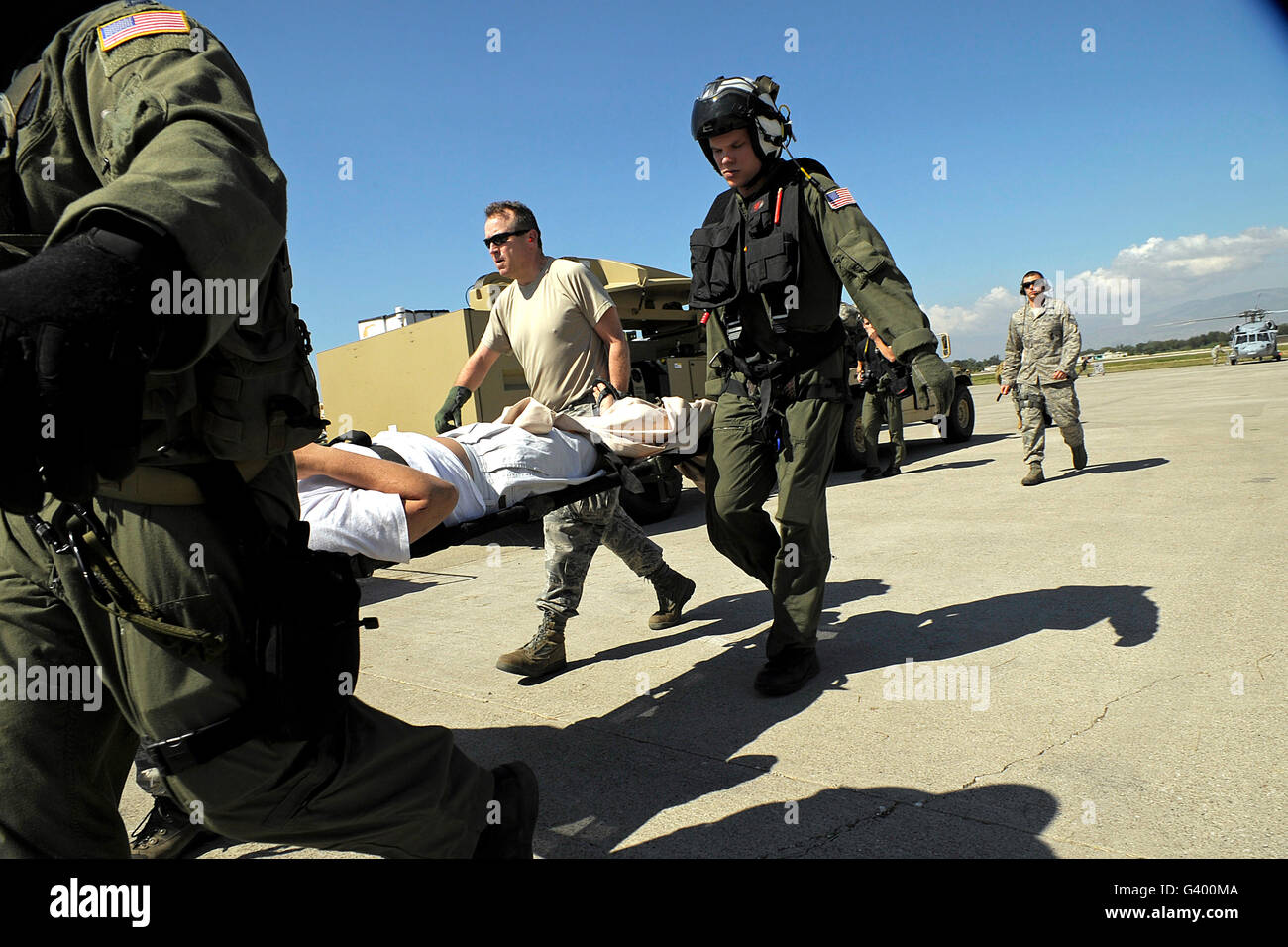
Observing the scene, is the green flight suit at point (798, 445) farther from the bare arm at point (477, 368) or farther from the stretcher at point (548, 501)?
the bare arm at point (477, 368)

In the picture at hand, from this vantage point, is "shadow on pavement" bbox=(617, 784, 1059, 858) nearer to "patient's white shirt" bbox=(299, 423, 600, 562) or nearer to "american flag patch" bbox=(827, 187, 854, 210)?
"patient's white shirt" bbox=(299, 423, 600, 562)

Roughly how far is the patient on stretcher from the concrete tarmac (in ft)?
2.67

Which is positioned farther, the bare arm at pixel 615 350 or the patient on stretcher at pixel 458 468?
the bare arm at pixel 615 350

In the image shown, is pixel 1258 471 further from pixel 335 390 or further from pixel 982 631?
pixel 335 390

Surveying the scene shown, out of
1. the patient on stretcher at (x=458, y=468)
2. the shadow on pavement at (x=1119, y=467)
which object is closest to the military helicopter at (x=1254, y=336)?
the shadow on pavement at (x=1119, y=467)

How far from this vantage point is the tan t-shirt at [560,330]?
4.20 meters

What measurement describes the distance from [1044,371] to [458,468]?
7.13 metres

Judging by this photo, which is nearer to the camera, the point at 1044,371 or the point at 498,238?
the point at 498,238

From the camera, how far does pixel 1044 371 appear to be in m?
8.53

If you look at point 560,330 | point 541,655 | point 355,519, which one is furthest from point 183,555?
point 560,330

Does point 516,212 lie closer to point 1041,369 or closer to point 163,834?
point 163,834

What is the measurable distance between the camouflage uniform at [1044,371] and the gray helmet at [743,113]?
5.64 m

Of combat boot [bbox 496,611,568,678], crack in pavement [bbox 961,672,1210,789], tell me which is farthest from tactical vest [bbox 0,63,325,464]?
combat boot [bbox 496,611,568,678]
